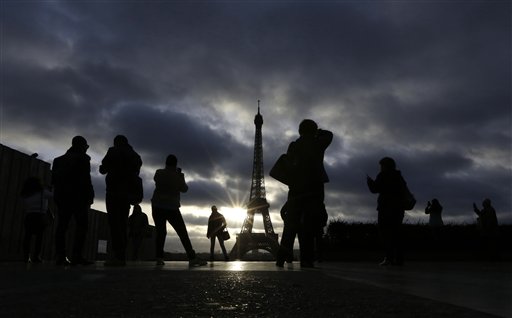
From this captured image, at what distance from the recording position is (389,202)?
28.0ft

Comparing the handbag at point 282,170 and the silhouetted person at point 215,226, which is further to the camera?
the silhouetted person at point 215,226

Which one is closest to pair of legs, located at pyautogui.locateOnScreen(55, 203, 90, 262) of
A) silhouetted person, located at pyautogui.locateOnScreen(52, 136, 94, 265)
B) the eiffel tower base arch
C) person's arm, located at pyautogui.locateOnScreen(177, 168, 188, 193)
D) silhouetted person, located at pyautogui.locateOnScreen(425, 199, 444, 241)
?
silhouetted person, located at pyautogui.locateOnScreen(52, 136, 94, 265)

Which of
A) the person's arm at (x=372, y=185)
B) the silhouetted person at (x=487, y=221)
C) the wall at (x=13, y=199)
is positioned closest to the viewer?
the person's arm at (x=372, y=185)

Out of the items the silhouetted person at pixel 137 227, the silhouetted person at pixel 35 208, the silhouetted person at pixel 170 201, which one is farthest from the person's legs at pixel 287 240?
the silhouetted person at pixel 137 227

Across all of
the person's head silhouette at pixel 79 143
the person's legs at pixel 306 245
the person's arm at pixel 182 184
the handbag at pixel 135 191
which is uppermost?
the person's head silhouette at pixel 79 143

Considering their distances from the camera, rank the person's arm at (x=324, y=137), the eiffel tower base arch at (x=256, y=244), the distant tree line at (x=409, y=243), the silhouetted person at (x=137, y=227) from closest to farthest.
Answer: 1. the person's arm at (x=324, y=137)
2. the silhouetted person at (x=137, y=227)
3. the distant tree line at (x=409, y=243)
4. the eiffel tower base arch at (x=256, y=244)

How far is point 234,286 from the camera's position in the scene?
2725 mm

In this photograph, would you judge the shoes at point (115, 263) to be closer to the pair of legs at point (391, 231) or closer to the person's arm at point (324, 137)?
the person's arm at point (324, 137)

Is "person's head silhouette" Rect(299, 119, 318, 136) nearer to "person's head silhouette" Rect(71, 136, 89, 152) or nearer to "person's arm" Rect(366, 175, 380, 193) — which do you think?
"person's arm" Rect(366, 175, 380, 193)

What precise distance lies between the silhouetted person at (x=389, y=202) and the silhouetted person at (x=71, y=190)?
4.82 m

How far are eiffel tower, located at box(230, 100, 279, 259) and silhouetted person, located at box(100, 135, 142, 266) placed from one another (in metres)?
39.1

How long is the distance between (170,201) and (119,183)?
1.00m

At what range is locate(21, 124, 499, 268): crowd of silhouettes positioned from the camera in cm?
639

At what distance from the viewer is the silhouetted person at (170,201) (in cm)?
781
